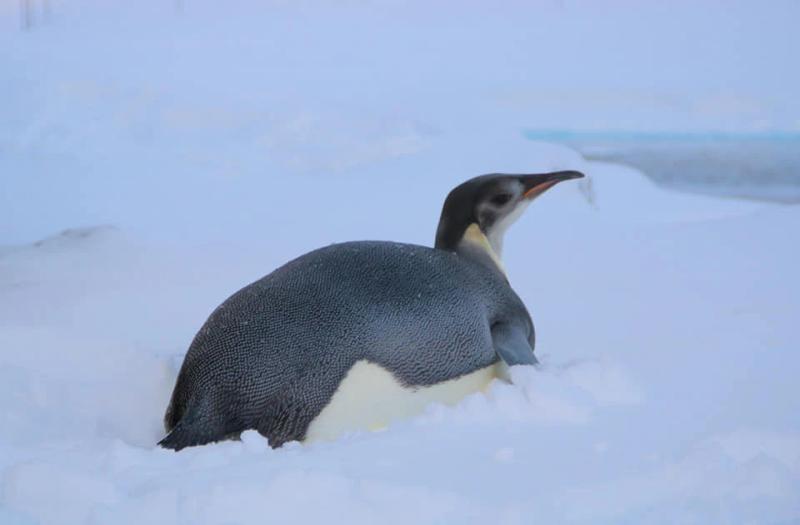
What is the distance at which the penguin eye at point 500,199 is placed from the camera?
78.4 inches

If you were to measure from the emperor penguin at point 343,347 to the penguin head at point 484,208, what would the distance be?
0.42 ft

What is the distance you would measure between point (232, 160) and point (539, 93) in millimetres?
1393

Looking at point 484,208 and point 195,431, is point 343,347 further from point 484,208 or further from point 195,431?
point 484,208

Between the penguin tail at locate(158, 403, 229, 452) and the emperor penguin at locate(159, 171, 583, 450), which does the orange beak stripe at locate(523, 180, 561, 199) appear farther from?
the penguin tail at locate(158, 403, 229, 452)

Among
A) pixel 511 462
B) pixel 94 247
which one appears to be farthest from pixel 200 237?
pixel 511 462

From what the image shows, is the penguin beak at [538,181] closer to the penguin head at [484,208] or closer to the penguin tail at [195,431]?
the penguin head at [484,208]

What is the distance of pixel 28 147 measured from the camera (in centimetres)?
460

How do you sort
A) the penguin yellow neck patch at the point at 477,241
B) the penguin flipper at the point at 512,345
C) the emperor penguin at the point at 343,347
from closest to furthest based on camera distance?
the emperor penguin at the point at 343,347, the penguin flipper at the point at 512,345, the penguin yellow neck patch at the point at 477,241

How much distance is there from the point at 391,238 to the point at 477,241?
5.12 feet

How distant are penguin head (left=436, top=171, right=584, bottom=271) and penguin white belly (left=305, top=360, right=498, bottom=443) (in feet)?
1.33

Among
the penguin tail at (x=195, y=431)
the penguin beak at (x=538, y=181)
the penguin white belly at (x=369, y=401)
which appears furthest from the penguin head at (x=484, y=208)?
the penguin tail at (x=195, y=431)

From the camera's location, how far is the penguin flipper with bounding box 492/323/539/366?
5.56 ft

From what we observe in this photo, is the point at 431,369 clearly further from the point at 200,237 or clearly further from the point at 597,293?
the point at 200,237

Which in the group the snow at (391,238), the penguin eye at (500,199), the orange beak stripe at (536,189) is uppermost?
the orange beak stripe at (536,189)
